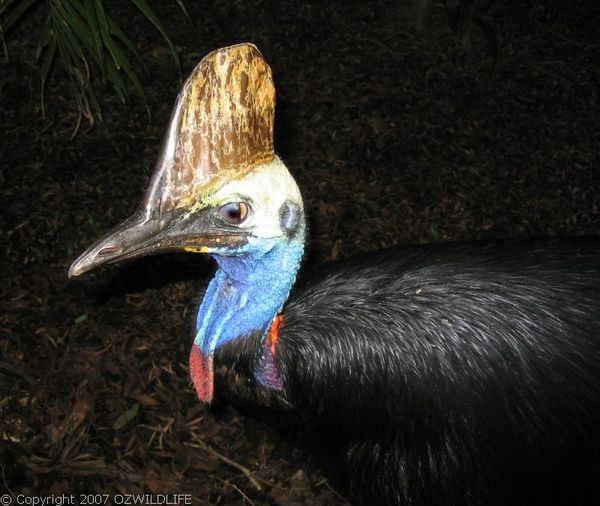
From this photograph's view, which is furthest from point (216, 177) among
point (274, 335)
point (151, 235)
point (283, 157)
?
point (283, 157)

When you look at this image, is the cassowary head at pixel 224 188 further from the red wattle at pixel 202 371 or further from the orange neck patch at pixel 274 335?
the red wattle at pixel 202 371

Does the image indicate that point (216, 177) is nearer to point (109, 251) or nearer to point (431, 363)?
point (109, 251)

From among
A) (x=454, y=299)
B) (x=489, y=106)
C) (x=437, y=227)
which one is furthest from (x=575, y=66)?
(x=454, y=299)

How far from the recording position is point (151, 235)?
1348 mm

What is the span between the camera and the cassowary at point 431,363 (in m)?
1.67

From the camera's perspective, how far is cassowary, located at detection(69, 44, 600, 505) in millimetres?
1672

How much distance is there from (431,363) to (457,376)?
77 mm

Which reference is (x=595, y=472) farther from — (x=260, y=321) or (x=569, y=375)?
(x=260, y=321)

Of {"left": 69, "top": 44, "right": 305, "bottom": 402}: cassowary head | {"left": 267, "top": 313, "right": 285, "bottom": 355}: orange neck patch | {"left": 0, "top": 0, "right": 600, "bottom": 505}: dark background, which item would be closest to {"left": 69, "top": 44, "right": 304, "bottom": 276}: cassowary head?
{"left": 69, "top": 44, "right": 305, "bottom": 402}: cassowary head

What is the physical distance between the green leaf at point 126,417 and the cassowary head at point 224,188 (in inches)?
45.9

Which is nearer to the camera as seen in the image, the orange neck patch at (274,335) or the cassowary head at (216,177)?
the cassowary head at (216,177)

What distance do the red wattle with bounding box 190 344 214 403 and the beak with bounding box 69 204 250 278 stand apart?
1.28 ft

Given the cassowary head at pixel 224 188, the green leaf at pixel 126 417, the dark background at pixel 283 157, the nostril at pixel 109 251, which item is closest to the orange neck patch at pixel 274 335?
the cassowary head at pixel 224 188

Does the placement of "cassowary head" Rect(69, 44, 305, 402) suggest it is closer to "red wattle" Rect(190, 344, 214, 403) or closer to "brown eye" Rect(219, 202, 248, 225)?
"brown eye" Rect(219, 202, 248, 225)
